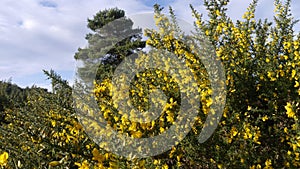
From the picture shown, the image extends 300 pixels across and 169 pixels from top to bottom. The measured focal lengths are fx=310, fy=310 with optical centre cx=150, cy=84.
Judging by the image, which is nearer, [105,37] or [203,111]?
[203,111]

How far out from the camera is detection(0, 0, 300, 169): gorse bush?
2248 mm

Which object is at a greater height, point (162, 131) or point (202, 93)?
point (202, 93)

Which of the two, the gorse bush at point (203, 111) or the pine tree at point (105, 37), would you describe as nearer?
the gorse bush at point (203, 111)

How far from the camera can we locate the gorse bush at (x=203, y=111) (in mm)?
2248

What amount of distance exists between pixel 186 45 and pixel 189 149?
1568mm

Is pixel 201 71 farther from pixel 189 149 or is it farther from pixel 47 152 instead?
pixel 47 152

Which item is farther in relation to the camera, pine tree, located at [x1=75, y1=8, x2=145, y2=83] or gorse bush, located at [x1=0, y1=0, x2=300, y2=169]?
pine tree, located at [x1=75, y1=8, x2=145, y2=83]

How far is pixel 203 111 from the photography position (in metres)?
2.71

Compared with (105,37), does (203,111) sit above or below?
below

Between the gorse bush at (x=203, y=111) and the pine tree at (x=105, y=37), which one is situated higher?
the pine tree at (x=105, y=37)

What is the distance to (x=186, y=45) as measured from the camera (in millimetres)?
3711

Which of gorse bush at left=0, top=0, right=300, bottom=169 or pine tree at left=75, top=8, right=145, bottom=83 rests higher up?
pine tree at left=75, top=8, right=145, bottom=83

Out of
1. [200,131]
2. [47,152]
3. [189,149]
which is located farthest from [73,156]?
[200,131]

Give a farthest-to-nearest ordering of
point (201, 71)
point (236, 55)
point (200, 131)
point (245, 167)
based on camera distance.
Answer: point (236, 55) → point (201, 71) → point (200, 131) → point (245, 167)
